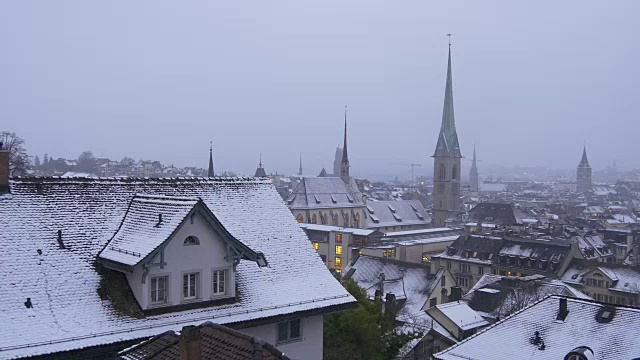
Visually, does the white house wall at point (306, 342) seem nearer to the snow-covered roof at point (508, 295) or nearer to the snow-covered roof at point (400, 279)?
the snow-covered roof at point (508, 295)

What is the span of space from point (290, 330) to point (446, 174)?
113m

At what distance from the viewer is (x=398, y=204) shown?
5025 inches

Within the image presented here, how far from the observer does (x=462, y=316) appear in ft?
131

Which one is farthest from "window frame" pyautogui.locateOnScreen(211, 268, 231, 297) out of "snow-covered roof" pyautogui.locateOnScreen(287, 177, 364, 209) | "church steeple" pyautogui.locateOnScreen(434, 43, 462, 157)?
"church steeple" pyautogui.locateOnScreen(434, 43, 462, 157)

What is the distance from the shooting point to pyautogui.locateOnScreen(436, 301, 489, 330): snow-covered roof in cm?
3903

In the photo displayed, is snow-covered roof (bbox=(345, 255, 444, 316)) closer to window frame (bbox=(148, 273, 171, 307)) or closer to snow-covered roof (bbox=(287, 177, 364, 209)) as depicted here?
window frame (bbox=(148, 273, 171, 307))

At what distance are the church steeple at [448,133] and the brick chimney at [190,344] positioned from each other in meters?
124

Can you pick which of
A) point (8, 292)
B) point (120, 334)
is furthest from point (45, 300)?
point (120, 334)

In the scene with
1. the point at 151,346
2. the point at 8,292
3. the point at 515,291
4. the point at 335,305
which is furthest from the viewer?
the point at 515,291

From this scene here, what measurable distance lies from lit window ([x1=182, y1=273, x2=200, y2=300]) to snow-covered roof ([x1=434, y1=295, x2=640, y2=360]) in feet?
38.5

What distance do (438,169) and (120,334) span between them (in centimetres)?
12063

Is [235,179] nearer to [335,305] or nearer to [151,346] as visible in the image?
[335,305]

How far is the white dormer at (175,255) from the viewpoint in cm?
1789

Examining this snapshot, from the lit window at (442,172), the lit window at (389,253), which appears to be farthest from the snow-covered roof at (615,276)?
the lit window at (442,172)
